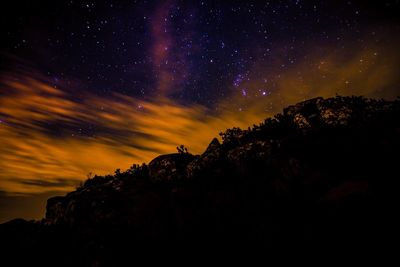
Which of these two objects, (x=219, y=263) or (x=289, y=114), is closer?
(x=219, y=263)

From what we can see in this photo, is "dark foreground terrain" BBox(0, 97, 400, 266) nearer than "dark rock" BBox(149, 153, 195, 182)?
Yes

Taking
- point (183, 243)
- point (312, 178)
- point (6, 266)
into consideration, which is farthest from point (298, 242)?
point (6, 266)

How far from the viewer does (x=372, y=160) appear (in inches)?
467

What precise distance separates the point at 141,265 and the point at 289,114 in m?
13.9

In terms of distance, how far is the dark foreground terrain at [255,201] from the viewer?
361 inches

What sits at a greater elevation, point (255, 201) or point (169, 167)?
point (169, 167)

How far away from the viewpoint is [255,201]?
39.3 ft

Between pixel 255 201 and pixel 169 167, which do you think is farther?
pixel 169 167

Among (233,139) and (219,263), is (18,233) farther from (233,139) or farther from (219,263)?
(233,139)

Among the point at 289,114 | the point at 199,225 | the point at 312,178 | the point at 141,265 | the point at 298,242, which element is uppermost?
the point at 289,114

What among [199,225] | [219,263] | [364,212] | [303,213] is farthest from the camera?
[199,225]

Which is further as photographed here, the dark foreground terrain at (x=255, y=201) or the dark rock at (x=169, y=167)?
the dark rock at (x=169, y=167)

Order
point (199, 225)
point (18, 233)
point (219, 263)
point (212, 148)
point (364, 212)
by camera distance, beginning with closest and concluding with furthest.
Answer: point (364, 212) < point (219, 263) < point (199, 225) < point (18, 233) < point (212, 148)

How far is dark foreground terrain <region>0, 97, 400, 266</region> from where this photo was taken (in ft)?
30.1
